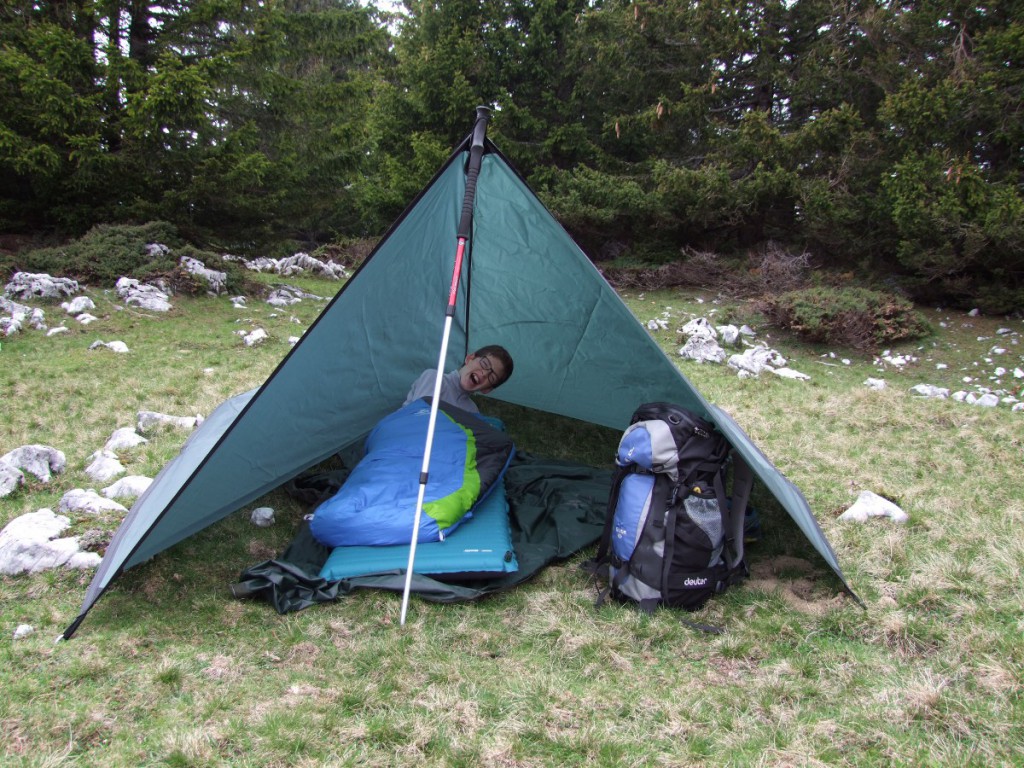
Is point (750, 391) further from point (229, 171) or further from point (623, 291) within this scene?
point (229, 171)

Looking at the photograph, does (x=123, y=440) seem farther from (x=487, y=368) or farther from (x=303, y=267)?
(x=303, y=267)

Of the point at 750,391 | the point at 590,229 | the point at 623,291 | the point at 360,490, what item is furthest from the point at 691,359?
the point at 590,229

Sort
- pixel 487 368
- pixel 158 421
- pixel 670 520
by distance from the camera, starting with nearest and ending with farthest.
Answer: pixel 670 520 → pixel 487 368 → pixel 158 421

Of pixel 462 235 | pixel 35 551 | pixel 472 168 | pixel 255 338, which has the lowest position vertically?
pixel 255 338

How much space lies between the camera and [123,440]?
4.64 m

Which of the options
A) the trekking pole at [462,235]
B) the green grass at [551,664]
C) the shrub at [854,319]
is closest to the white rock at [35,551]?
the green grass at [551,664]

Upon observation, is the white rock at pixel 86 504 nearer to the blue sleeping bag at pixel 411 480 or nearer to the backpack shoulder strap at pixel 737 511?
the blue sleeping bag at pixel 411 480

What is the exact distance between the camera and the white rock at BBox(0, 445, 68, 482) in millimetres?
3953

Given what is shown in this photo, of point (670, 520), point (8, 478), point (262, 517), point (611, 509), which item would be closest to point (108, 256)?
point (8, 478)

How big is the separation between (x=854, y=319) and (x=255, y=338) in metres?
7.38

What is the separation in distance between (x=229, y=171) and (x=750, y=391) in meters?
8.01

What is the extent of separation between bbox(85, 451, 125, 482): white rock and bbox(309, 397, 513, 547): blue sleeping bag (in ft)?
5.14

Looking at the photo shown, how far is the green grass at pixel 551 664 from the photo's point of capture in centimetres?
205

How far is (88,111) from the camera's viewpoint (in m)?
9.06
